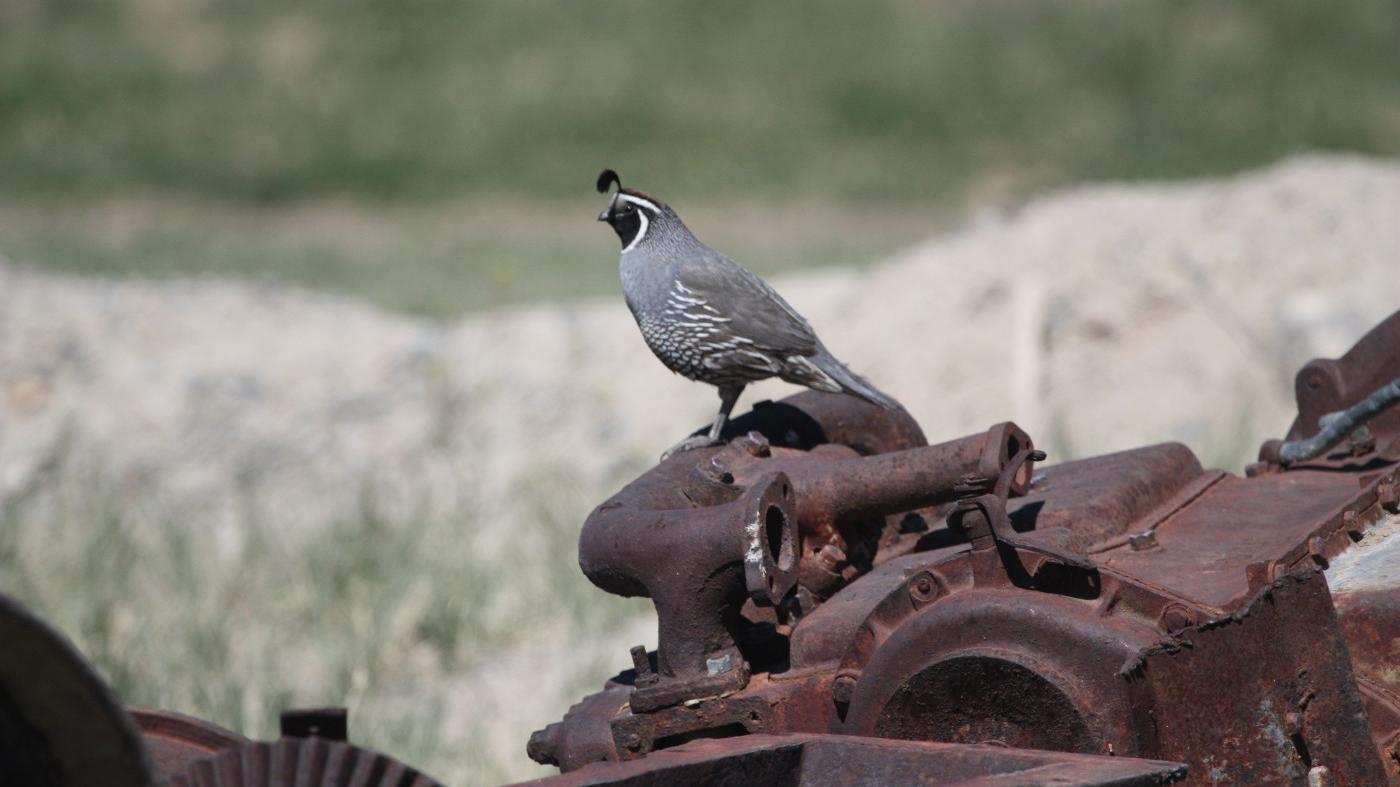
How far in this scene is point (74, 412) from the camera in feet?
31.3

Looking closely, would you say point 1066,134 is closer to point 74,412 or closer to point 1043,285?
point 1043,285

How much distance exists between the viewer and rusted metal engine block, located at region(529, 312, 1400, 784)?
2.17 m

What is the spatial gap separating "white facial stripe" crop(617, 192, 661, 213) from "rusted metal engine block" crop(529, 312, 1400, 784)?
A: 67cm

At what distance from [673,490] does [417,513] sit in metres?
5.31

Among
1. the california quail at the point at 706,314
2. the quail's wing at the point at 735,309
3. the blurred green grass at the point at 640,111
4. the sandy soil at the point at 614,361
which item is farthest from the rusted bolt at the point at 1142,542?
the blurred green grass at the point at 640,111

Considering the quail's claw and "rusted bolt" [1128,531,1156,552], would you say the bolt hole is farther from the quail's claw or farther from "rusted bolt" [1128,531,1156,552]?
"rusted bolt" [1128,531,1156,552]

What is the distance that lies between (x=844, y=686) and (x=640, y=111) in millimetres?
18828

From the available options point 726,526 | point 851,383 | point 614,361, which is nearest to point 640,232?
point 851,383

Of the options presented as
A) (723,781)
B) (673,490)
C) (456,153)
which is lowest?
(723,781)

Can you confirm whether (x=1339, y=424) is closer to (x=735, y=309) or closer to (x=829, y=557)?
(x=829, y=557)

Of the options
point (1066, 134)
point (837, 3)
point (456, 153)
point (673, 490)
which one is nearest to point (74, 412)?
point (673, 490)

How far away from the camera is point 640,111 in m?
20.8

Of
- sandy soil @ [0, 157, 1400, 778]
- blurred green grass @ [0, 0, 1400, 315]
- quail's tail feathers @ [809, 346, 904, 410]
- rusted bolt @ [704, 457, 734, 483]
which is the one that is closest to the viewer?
rusted bolt @ [704, 457, 734, 483]

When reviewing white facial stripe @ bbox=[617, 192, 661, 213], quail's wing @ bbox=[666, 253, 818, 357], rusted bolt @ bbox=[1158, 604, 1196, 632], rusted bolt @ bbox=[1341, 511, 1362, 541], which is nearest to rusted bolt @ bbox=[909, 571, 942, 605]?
rusted bolt @ bbox=[1158, 604, 1196, 632]
